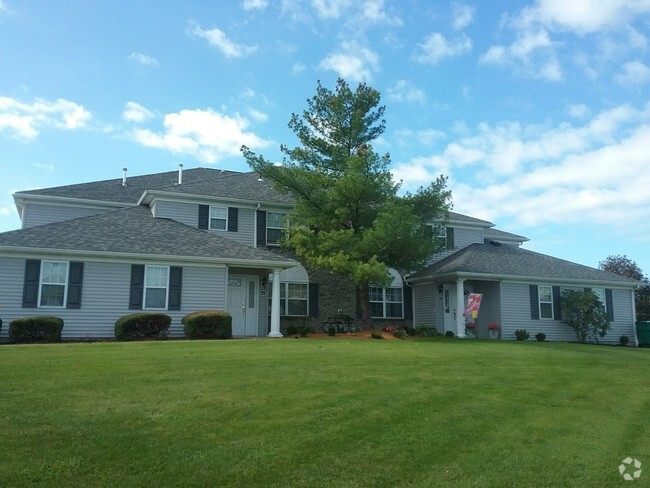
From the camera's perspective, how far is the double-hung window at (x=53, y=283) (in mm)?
18812

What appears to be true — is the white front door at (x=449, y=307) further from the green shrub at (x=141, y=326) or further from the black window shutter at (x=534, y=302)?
the green shrub at (x=141, y=326)

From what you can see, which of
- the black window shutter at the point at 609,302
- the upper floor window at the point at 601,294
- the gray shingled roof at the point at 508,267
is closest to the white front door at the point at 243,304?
the gray shingled roof at the point at 508,267

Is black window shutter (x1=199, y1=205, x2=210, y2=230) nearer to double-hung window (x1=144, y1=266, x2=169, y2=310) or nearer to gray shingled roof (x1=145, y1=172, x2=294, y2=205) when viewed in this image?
gray shingled roof (x1=145, y1=172, x2=294, y2=205)

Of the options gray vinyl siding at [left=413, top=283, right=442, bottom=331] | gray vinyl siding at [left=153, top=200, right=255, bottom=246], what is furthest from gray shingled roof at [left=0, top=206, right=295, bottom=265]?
gray vinyl siding at [left=413, top=283, right=442, bottom=331]

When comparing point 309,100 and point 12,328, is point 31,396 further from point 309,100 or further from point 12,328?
point 309,100

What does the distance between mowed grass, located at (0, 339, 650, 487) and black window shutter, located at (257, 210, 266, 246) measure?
12787 mm

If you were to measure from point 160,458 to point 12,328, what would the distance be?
13.3 meters

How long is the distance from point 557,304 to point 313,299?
A: 1118 cm

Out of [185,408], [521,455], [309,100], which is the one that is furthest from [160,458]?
[309,100]

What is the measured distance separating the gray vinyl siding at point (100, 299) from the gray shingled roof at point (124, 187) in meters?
6.88

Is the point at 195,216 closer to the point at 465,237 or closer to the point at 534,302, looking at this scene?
the point at 465,237

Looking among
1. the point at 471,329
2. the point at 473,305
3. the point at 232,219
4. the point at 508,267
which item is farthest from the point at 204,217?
the point at 508,267

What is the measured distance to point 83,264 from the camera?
63.3 feet

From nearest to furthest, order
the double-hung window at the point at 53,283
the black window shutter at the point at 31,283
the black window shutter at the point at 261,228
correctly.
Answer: the black window shutter at the point at 31,283 < the double-hung window at the point at 53,283 < the black window shutter at the point at 261,228
